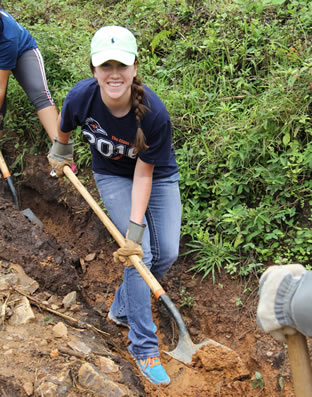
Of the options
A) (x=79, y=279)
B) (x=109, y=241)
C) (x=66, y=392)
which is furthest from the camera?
(x=109, y=241)

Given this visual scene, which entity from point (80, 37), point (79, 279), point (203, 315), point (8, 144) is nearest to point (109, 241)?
point (79, 279)

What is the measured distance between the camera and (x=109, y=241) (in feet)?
12.5

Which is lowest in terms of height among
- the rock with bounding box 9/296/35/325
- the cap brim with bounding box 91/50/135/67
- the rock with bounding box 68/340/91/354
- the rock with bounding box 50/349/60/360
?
the rock with bounding box 68/340/91/354

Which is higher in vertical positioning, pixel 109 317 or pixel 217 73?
pixel 217 73

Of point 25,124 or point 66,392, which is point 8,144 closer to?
point 25,124

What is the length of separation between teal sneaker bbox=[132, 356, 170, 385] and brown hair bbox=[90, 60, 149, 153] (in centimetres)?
135

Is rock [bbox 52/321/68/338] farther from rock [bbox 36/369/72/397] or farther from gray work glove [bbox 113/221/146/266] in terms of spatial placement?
gray work glove [bbox 113/221/146/266]

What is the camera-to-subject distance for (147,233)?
269cm

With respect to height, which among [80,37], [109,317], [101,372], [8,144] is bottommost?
[109,317]

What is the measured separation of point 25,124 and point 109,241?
5.51 feet

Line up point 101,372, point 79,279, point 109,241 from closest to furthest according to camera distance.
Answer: point 101,372 < point 79,279 < point 109,241

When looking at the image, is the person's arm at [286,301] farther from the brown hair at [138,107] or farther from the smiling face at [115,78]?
the smiling face at [115,78]

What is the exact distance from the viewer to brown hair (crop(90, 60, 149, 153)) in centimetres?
237

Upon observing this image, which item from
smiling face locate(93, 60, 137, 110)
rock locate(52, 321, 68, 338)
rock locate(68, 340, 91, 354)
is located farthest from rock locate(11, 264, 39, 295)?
smiling face locate(93, 60, 137, 110)
